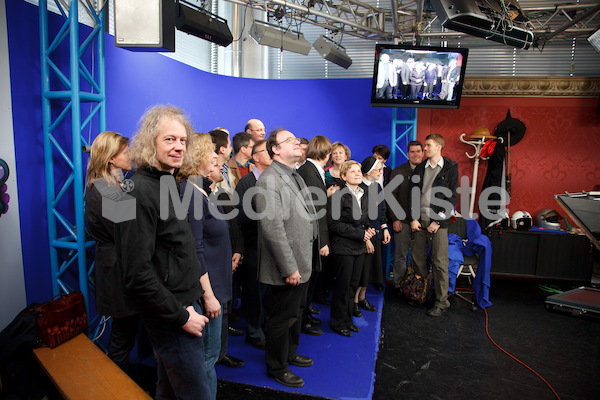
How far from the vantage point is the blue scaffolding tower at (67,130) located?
279 cm

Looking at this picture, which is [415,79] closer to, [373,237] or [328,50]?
[328,50]

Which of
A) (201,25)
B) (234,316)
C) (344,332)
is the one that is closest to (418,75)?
(201,25)

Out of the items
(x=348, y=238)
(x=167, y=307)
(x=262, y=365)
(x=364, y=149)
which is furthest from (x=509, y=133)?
(x=167, y=307)

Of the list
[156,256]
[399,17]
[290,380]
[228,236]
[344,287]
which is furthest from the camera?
[399,17]

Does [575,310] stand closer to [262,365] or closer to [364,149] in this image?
[262,365]

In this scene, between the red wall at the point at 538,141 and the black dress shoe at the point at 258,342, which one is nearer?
the black dress shoe at the point at 258,342

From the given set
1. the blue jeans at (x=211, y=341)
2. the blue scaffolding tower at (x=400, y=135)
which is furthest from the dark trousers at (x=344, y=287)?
the blue scaffolding tower at (x=400, y=135)

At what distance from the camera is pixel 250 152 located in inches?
139

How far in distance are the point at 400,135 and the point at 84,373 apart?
15.0 feet

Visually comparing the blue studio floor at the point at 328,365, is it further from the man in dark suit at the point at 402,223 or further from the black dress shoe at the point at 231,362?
the man in dark suit at the point at 402,223

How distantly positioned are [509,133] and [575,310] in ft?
12.4

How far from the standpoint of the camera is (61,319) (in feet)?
8.87

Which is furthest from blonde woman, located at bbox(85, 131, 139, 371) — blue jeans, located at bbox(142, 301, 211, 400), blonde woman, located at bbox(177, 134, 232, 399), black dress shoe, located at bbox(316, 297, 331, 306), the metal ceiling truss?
the metal ceiling truss

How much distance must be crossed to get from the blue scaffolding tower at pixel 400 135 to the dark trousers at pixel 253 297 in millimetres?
2508
